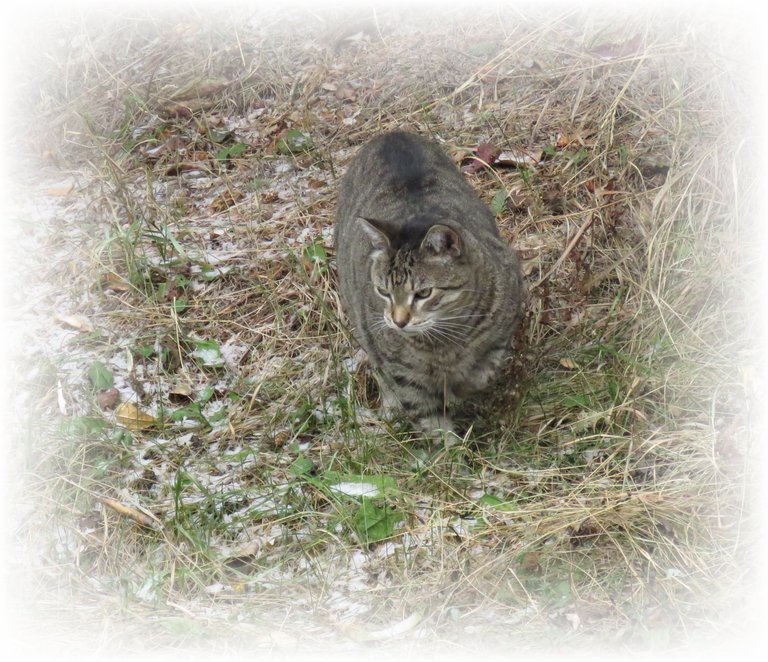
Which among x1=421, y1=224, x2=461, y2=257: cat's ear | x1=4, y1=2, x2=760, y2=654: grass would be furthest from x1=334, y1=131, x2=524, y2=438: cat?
x1=4, y1=2, x2=760, y2=654: grass

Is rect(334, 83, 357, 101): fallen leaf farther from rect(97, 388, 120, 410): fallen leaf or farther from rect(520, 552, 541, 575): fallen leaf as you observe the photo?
rect(520, 552, 541, 575): fallen leaf

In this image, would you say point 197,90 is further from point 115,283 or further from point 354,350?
point 354,350

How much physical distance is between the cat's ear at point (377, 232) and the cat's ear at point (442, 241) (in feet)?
0.59

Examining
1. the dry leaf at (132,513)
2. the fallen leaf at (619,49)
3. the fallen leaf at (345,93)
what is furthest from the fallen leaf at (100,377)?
the fallen leaf at (619,49)

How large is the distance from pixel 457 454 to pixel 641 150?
7.13 feet

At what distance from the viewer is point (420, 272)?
4062 mm

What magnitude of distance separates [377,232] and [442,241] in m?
0.28

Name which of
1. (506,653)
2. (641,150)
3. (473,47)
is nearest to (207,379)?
(506,653)

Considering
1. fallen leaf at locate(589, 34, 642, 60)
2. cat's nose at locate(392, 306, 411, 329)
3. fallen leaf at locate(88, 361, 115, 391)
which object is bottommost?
fallen leaf at locate(88, 361, 115, 391)

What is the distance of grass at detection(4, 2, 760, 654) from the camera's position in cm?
347

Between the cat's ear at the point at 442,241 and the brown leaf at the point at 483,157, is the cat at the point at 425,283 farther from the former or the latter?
the brown leaf at the point at 483,157

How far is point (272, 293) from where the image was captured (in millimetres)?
5203

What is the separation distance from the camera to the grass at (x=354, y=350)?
11.4 ft

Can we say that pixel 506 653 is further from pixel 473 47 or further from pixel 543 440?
pixel 473 47
